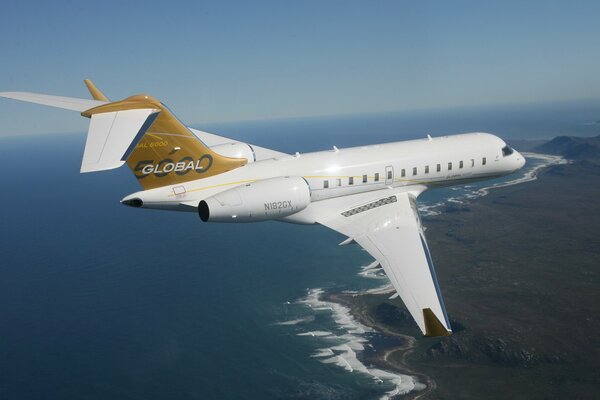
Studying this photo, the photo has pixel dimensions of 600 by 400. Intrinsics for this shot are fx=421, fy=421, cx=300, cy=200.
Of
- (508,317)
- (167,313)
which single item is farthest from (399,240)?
(508,317)

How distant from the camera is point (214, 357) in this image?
9194cm

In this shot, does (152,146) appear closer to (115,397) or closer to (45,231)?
(115,397)

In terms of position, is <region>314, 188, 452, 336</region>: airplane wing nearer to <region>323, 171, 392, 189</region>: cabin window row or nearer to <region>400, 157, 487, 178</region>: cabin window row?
<region>323, 171, 392, 189</region>: cabin window row

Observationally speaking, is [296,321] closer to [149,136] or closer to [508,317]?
[508,317]

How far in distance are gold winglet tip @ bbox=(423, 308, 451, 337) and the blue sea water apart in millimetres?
75933

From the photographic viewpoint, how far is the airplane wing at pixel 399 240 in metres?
17.6

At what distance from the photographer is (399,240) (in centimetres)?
2314

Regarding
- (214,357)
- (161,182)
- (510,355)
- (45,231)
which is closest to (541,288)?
(510,355)

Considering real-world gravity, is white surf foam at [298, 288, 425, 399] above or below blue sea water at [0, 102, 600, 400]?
below

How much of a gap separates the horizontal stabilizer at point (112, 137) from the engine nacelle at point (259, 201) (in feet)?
18.1

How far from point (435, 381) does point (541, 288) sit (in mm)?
51667

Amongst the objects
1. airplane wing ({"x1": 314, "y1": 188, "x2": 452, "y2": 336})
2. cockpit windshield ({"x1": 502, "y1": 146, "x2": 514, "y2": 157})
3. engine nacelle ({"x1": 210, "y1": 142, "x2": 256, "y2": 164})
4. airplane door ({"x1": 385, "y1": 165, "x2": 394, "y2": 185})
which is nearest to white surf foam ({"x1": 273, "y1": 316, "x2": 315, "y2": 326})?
cockpit windshield ({"x1": 502, "y1": 146, "x2": 514, "y2": 157})

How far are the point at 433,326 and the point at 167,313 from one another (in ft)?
327

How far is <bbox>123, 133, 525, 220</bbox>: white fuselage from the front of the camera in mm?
24859
